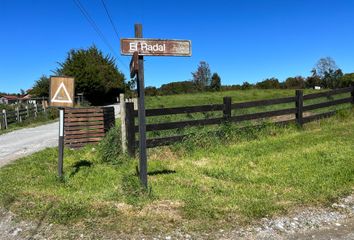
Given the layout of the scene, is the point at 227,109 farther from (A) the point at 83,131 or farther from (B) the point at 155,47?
(B) the point at 155,47

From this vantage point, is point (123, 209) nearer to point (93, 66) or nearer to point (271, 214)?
point (271, 214)

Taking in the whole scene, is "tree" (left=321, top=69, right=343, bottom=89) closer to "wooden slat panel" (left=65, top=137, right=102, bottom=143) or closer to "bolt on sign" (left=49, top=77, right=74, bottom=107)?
"wooden slat panel" (left=65, top=137, right=102, bottom=143)

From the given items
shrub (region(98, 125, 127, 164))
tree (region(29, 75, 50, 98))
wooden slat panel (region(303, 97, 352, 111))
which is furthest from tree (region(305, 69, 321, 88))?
shrub (region(98, 125, 127, 164))

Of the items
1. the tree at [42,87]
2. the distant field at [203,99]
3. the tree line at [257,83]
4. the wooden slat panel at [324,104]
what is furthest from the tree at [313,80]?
the wooden slat panel at [324,104]

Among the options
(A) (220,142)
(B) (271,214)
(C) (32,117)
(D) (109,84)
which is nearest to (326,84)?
(D) (109,84)

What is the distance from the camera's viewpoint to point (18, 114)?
83.7 feet

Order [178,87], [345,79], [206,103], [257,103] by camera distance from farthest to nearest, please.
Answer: [178,87] → [345,79] → [206,103] → [257,103]

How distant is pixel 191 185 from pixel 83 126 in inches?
245

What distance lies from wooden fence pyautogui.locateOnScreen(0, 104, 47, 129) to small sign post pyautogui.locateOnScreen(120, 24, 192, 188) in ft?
63.6

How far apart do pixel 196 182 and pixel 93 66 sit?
51.1 m

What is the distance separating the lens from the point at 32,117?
91.7 ft

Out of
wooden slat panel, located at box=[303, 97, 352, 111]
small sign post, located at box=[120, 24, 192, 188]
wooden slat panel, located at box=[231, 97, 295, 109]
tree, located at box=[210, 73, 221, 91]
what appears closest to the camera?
small sign post, located at box=[120, 24, 192, 188]

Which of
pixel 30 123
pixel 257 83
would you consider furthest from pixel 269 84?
pixel 30 123

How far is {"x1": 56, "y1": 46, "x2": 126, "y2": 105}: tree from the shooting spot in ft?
177
